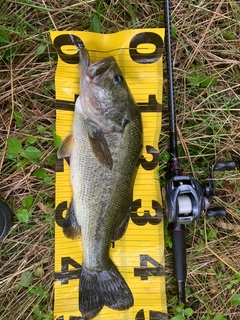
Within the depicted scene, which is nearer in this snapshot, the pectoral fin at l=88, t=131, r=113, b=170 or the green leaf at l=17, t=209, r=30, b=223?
the pectoral fin at l=88, t=131, r=113, b=170

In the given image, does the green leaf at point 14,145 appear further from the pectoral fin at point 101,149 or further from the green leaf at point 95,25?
the green leaf at point 95,25

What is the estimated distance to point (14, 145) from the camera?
2.46 meters

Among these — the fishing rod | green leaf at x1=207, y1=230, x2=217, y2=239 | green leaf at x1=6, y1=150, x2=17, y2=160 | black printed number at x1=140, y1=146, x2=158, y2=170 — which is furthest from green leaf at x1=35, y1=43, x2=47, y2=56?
green leaf at x1=207, y1=230, x2=217, y2=239

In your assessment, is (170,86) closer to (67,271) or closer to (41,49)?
(41,49)

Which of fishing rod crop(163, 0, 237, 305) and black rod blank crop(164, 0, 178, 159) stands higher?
black rod blank crop(164, 0, 178, 159)

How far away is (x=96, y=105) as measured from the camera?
222cm

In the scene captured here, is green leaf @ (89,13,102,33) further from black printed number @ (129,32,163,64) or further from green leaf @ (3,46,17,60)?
green leaf @ (3,46,17,60)

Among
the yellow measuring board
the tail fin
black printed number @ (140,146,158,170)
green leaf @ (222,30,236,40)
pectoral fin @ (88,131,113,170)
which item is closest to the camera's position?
pectoral fin @ (88,131,113,170)

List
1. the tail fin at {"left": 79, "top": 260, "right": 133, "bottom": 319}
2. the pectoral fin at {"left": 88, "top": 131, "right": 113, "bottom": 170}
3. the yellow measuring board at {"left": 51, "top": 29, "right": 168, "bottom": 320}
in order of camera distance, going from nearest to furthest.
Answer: the pectoral fin at {"left": 88, "top": 131, "right": 113, "bottom": 170} < the tail fin at {"left": 79, "top": 260, "right": 133, "bottom": 319} < the yellow measuring board at {"left": 51, "top": 29, "right": 168, "bottom": 320}

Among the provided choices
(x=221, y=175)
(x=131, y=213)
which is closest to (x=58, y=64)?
(x=131, y=213)

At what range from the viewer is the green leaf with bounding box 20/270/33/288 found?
250cm

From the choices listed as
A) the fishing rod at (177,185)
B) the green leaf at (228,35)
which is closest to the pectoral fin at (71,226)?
the fishing rod at (177,185)

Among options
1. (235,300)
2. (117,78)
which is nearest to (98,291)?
(235,300)

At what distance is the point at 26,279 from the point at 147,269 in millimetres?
829
